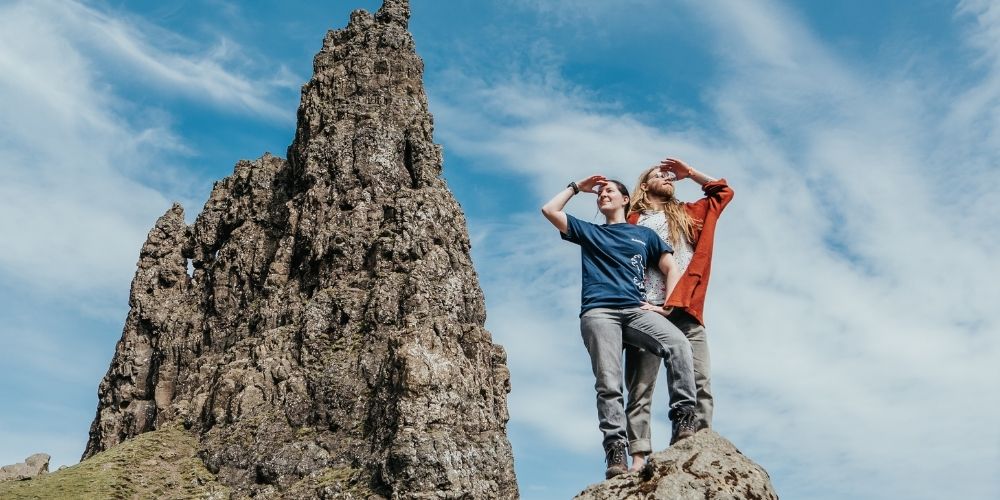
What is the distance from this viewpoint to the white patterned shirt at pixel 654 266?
10.9 m

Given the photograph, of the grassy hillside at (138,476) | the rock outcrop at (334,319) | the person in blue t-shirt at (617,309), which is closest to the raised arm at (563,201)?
the person in blue t-shirt at (617,309)

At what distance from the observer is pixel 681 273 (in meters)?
11.0

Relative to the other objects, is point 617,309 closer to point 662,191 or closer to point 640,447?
point 640,447

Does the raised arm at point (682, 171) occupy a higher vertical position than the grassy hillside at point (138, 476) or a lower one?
lower

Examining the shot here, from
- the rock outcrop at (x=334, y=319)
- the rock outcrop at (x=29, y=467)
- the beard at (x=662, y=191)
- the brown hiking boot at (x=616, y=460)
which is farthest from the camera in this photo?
the rock outcrop at (x=29, y=467)

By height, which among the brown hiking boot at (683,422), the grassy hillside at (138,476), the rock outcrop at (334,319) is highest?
the rock outcrop at (334,319)

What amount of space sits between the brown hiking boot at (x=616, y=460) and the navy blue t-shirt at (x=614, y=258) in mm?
1503

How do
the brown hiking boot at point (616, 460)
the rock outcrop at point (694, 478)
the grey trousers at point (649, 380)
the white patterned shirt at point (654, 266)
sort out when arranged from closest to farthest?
the rock outcrop at point (694, 478)
the brown hiking boot at point (616, 460)
the grey trousers at point (649, 380)
the white patterned shirt at point (654, 266)

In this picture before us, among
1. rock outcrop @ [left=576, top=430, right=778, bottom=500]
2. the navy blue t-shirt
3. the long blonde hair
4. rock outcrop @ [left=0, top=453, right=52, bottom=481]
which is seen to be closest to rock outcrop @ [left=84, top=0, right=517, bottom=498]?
rock outcrop @ [left=0, top=453, right=52, bottom=481]

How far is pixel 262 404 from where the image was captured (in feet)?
223

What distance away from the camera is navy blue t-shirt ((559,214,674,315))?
412 inches

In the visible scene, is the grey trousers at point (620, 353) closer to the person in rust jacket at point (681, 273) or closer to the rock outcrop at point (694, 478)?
the person in rust jacket at point (681, 273)

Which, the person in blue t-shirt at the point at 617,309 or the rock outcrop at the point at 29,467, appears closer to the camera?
the person in blue t-shirt at the point at 617,309

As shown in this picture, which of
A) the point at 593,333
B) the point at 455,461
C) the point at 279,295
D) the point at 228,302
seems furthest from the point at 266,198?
the point at 593,333
